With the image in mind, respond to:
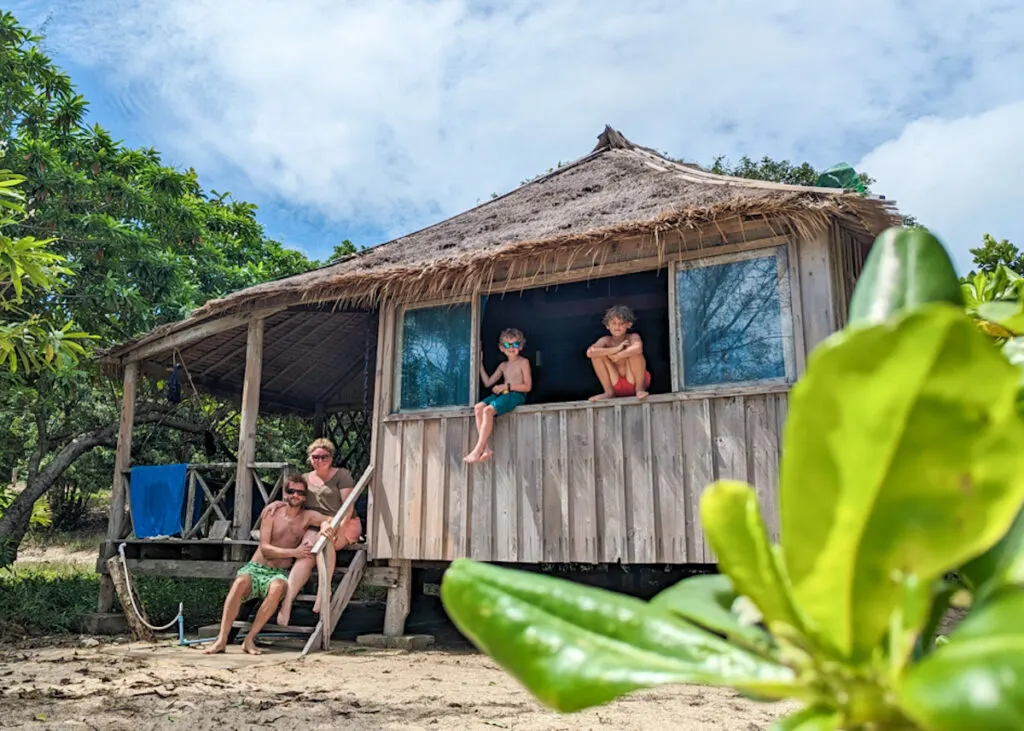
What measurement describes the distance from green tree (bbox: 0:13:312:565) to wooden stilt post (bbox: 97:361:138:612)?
1.42m

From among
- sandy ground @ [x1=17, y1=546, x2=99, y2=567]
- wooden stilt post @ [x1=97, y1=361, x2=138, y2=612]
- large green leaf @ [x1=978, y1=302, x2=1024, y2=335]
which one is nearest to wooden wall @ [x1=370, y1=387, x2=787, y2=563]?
wooden stilt post @ [x1=97, y1=361, x2=138, y2=612]

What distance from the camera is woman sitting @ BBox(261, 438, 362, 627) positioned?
20.5 ft

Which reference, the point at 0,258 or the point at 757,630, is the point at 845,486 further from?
the point at 0,258

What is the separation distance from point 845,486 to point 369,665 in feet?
18.4

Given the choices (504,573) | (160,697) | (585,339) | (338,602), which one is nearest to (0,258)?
(160,697)

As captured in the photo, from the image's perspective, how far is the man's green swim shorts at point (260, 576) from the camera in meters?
6.29

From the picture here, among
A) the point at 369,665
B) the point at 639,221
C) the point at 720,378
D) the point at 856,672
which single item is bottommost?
the point at 369,665

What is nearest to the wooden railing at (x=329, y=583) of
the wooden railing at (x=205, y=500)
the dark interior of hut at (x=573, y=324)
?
the wooden railing at (x=205, y=500)

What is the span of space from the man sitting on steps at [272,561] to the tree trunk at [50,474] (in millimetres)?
5271

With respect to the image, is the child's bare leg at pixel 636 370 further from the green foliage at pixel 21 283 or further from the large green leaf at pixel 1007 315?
the large green leaf at pixel 1007 315

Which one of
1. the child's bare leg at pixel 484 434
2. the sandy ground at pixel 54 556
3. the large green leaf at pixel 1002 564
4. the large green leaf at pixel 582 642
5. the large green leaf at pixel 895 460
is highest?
the child's bare leg at pixel 484 434

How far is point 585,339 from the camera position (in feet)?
26.3

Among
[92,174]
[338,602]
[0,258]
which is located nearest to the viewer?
[0,258]

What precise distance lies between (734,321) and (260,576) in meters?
4.18
